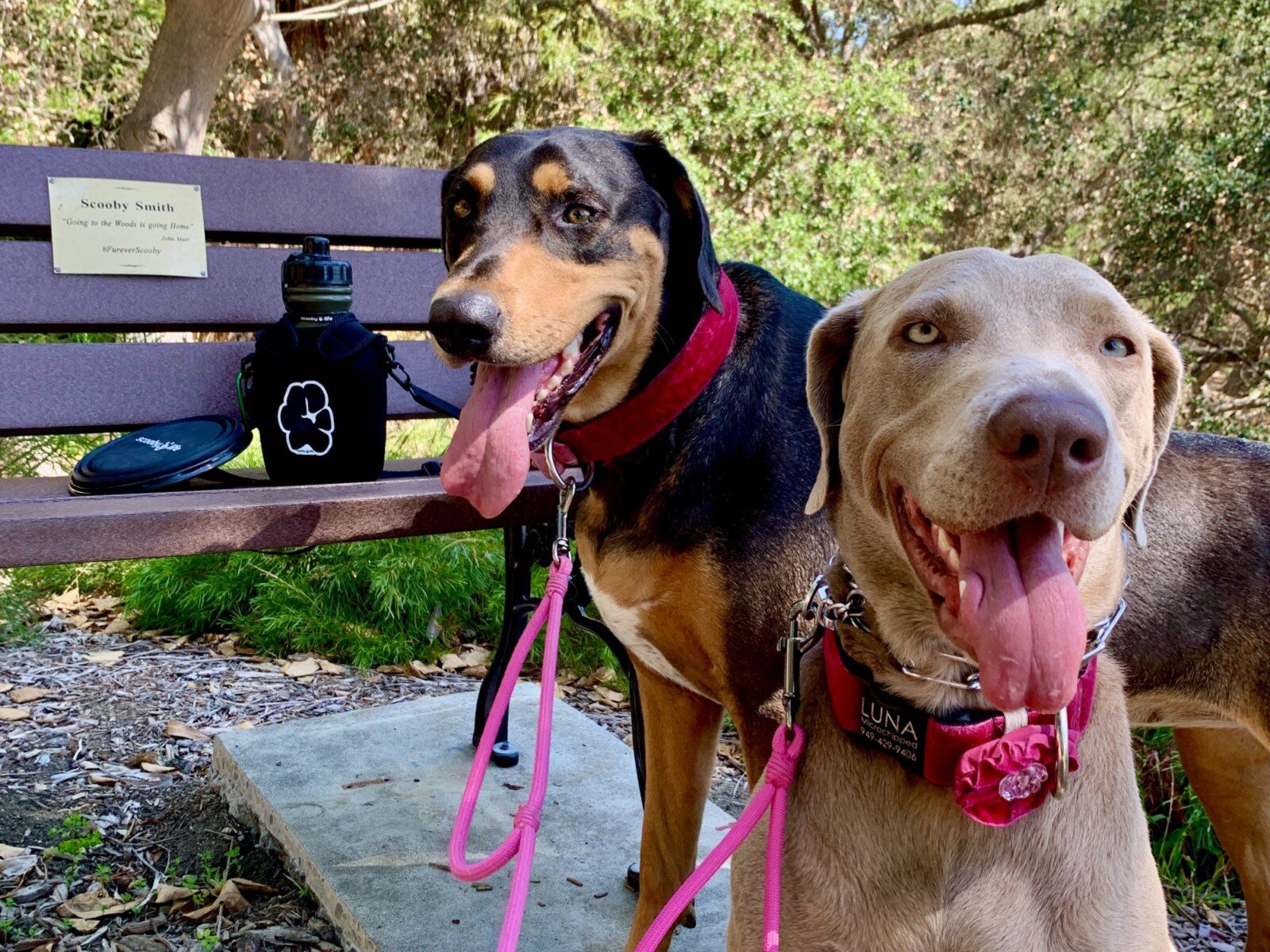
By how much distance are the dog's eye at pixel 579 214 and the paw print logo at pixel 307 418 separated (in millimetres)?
843

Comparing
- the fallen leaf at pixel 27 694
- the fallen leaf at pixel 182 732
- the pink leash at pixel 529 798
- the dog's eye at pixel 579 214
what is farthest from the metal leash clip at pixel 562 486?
the fallen leaf at pixel 27 694

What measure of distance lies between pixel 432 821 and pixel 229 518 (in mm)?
1226

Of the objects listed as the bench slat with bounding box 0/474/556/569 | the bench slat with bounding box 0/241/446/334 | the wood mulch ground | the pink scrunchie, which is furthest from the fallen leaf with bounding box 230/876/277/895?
the pink scrunchie

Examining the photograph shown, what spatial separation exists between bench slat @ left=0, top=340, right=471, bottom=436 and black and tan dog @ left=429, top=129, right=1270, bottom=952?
135cm

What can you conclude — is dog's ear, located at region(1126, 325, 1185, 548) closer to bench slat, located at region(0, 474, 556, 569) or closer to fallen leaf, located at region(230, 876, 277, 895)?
bench slat, located at region(0, 474, 556, 569)

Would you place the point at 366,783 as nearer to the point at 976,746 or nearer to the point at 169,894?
the point at 169,894

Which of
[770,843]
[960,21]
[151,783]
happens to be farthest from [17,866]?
[960,21]

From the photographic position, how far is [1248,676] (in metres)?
2.33

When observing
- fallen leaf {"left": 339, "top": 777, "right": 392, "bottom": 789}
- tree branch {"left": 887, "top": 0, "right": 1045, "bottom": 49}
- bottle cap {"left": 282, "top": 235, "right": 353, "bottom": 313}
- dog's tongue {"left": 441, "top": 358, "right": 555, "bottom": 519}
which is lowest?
fallen leaf {"left": 339, "top": 777, "right": 392, "bottom": 789}

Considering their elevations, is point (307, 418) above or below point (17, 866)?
above

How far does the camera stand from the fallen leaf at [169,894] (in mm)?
2957

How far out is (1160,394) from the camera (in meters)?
1.84

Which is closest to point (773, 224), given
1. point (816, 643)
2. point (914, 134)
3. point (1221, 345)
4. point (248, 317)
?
point (914, 134)

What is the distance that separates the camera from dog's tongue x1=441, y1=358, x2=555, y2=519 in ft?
7.55
